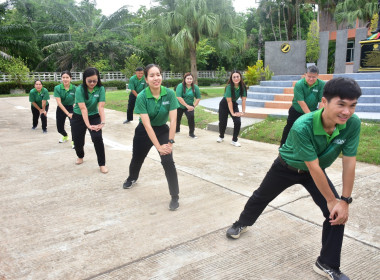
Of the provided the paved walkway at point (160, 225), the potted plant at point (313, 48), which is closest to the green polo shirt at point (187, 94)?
the paved walkway at point (160, 225)

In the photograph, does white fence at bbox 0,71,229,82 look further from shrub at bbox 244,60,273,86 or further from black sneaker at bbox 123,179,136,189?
black sneaker at bbox 123,179,136,189

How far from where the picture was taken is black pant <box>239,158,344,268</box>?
7.67ft

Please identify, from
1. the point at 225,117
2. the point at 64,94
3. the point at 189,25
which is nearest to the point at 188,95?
the point at 225,117

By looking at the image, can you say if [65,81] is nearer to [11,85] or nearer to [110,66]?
[11,85]

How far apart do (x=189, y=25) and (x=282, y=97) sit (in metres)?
9.66

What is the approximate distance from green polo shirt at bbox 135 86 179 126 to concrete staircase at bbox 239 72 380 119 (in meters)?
5.78

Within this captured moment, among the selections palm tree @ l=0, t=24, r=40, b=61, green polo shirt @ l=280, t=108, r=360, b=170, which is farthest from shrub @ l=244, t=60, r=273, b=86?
palm tree @ l=0, t=24, r=40, b=61

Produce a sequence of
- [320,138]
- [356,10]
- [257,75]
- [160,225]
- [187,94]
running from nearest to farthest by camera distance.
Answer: [320,138] < [160,225] < [187,94] < [257,75] < [356,10]

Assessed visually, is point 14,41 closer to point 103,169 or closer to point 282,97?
point 282,97

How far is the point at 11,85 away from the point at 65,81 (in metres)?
20.8

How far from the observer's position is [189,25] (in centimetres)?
1872

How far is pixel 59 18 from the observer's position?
106 ft

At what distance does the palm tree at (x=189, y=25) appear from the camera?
59.2 feet

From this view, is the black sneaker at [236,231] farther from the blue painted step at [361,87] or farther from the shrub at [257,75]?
the shrub at [257,75]
